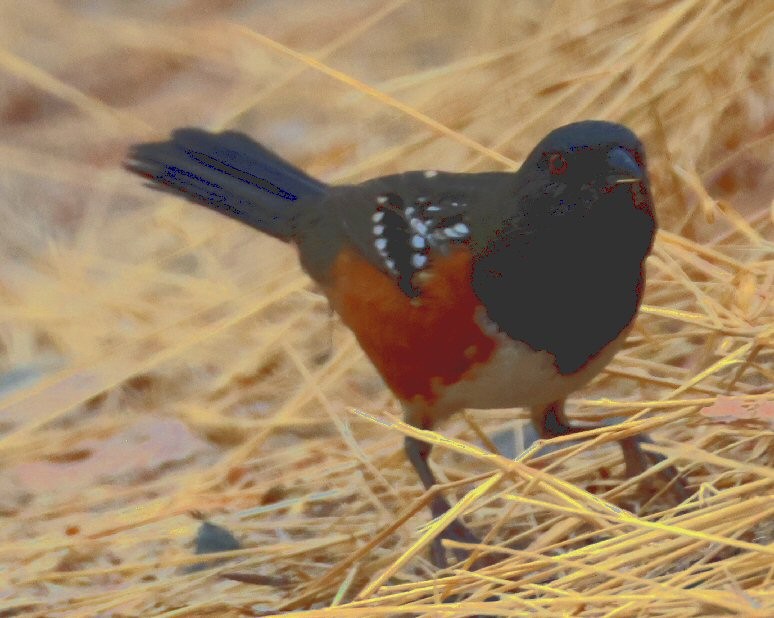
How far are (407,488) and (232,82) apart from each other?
298cm

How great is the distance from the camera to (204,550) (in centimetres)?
249

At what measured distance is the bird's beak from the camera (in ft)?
6.20

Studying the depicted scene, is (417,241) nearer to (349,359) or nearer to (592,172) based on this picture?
(592,172)

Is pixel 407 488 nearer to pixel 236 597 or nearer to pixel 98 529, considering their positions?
pixel 236 597

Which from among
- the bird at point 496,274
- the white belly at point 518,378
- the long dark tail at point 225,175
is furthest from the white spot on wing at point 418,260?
the long dark tail at point 225,175

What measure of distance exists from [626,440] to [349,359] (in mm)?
1015

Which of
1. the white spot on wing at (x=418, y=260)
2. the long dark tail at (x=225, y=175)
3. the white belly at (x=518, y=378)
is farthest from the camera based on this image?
the long dark tail at (x=225, y=175)

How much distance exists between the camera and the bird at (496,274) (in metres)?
1.97

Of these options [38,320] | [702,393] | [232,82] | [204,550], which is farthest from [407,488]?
[232,82]

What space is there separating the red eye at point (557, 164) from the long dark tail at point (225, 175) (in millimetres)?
851

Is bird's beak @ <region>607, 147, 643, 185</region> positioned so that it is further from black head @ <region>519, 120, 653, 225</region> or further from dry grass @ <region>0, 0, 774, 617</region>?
dry grass @ <region>0, 0, 774, 617</region>

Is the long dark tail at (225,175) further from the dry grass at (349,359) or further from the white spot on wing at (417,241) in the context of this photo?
the white spot on wing at (417,241)

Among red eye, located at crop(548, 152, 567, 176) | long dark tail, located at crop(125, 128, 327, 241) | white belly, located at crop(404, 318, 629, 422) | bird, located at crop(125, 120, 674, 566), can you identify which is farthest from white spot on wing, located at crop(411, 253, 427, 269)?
long dark tail, located at crop(125, 128, 327, 241)

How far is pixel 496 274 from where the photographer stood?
2.10 meters
